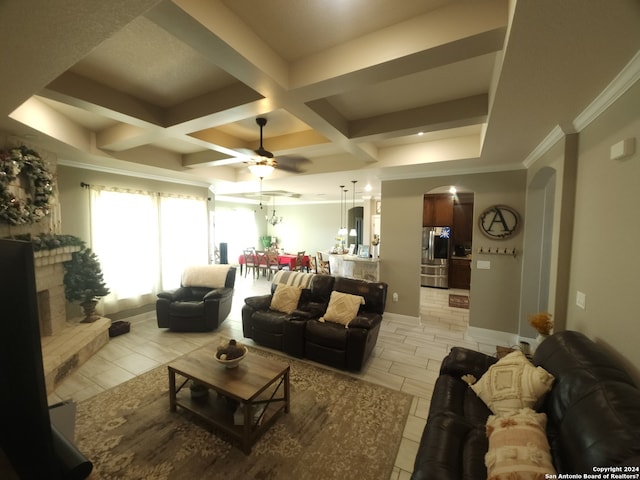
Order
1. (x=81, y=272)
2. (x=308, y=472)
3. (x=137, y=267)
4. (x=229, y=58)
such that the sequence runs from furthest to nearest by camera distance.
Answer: (x=137, y=267) → (x=81, y=272) → (x=308, y=472) → (x=229, y=58)

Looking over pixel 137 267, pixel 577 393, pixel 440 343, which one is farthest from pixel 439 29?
pixel 137 267

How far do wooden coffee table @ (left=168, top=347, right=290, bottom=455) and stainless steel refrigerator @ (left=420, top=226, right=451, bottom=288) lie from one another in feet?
18.0

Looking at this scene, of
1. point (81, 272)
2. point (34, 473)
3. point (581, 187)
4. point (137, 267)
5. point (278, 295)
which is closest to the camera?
point (34, 473)

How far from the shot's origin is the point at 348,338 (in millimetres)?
3076

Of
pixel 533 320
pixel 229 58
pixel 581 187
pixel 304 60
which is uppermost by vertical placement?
pixel 304 60

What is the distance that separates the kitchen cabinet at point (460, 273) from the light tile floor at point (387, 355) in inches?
74.3

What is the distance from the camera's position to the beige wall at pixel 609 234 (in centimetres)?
158

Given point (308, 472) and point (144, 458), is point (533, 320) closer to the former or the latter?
point (308, 472)

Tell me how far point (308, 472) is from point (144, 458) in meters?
1.20

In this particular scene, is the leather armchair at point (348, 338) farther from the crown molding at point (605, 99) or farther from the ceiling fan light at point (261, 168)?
the crown molding at point (605, 99)

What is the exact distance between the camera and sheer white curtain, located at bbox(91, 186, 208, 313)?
4.19 m

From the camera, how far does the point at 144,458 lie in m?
1.94

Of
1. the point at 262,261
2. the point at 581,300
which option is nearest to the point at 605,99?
the point at 581,300

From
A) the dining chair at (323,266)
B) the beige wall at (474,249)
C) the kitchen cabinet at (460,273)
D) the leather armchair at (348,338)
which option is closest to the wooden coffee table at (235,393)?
the leather armchair at (348,338)
